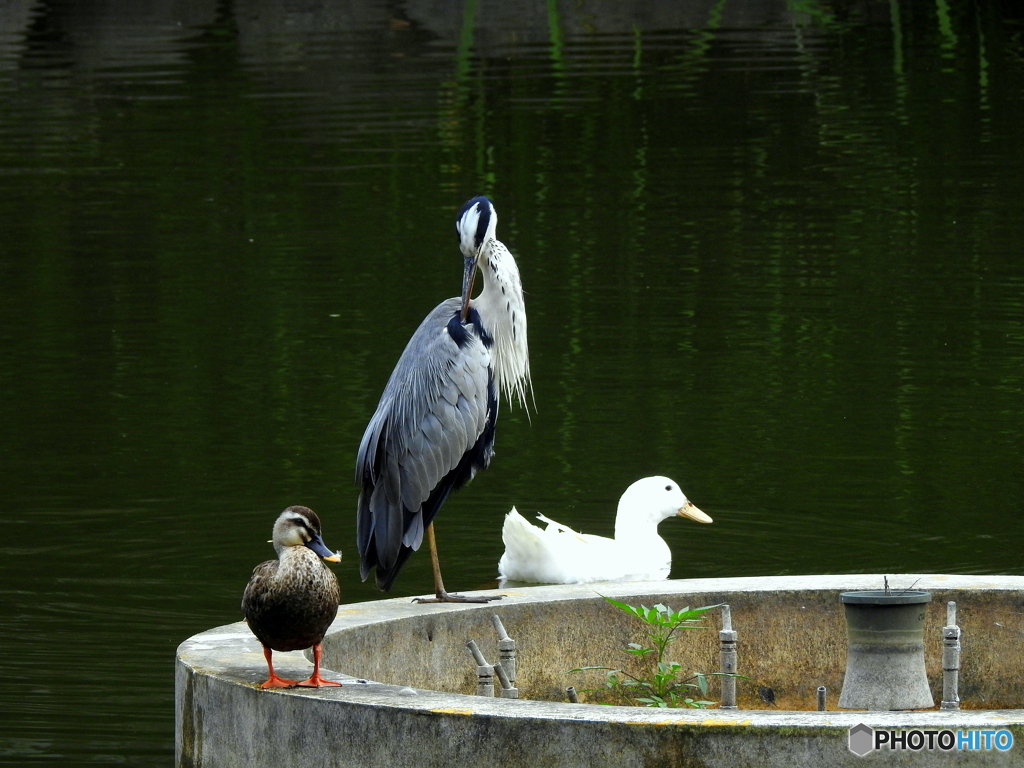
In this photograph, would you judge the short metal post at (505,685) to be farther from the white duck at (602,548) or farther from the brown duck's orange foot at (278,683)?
the white duck at (602,548)

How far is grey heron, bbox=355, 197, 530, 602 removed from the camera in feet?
25.8

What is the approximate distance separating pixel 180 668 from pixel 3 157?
21523 mm

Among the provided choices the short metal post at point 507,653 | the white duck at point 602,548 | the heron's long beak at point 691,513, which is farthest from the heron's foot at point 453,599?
the heron's long beak at point 691,513

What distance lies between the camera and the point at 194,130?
27719 millimetres

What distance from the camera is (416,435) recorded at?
25.9ft

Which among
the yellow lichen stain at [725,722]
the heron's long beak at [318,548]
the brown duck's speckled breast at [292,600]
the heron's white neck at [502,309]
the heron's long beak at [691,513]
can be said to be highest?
the heron's white neck at [502,309]

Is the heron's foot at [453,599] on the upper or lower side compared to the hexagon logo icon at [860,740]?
lower

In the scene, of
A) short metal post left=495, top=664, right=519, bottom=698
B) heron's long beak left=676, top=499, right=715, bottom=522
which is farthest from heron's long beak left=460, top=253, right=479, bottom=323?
heron's long beak left=676, top=499, right=715, bottom=522

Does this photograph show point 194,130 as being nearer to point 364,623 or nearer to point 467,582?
point 467,582

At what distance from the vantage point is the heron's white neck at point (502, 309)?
8070 millimetres

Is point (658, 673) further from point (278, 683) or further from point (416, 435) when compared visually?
point (416, 435)

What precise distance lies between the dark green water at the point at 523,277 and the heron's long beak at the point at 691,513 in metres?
0.24

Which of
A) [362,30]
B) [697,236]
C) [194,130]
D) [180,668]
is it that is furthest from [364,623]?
[362,30]

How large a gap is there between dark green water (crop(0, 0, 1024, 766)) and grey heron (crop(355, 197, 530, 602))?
3.89 ft
